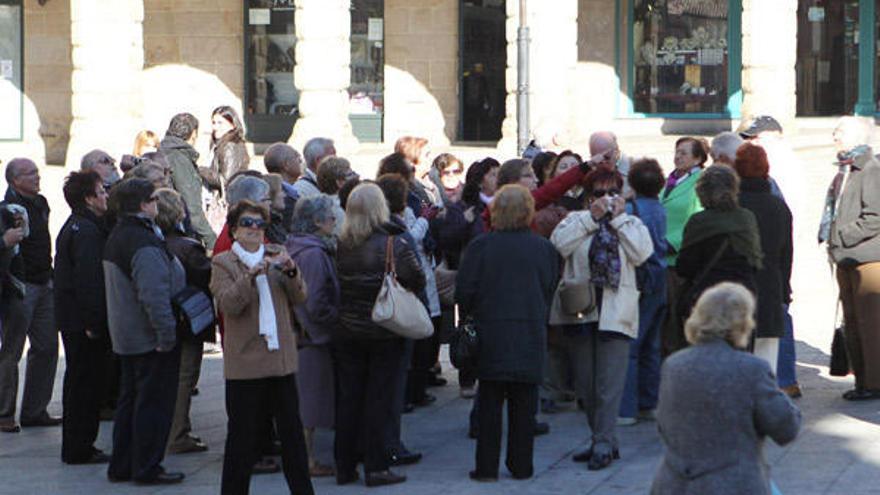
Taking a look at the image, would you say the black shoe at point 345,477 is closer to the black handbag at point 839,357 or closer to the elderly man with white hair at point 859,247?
the elderly man with white hair at point 859,247

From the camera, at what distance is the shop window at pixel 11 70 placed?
91.7ft

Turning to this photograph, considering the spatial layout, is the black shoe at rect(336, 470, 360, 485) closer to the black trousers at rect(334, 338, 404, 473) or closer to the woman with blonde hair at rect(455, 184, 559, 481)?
the black trousers at rect(334, 338, 404, 473)

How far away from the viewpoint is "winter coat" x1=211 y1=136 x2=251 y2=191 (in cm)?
1441

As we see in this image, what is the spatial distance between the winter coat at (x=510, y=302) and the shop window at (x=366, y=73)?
18405 mm

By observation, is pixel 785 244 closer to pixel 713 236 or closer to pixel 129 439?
pixel 713 236

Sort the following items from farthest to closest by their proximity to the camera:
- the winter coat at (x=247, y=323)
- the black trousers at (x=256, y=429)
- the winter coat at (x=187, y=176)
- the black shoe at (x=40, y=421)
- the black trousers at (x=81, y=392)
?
the winter coat at (x=187, y=176), the black shoe at (x=40, y=421), the black trousers at (x=81, y=392), the black trousers at (x=256, y=429), the winter coat at (x=247, y=323)

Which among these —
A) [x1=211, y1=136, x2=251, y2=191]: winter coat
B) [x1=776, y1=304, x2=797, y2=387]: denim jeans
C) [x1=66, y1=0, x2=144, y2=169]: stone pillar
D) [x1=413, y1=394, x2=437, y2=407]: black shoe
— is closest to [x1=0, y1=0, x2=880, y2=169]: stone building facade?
[x1=66, y1=0, x2=144, y2=169]: stone pillar

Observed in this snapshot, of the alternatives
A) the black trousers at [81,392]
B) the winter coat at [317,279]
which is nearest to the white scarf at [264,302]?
the winter coat at [317,279]

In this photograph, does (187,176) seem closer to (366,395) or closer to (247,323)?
(366,395)

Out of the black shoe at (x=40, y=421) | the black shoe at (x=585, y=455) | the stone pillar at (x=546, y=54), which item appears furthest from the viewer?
the stone pillar at (x=546, y=54)

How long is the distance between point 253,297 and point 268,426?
1.62m

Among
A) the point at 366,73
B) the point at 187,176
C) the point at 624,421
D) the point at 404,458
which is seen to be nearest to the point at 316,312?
the point at 404,458

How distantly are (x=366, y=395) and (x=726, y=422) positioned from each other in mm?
3859

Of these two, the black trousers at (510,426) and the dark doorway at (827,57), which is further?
the dark doorway at (827,57)
